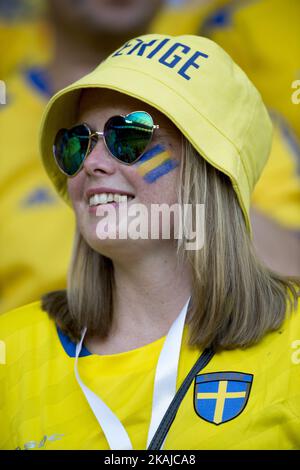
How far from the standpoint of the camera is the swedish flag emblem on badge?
2012 mm

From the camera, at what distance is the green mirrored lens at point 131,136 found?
213 centimetres

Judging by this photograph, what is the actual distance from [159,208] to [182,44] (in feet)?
1.70

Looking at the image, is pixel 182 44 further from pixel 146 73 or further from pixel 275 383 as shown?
pixel 275 383

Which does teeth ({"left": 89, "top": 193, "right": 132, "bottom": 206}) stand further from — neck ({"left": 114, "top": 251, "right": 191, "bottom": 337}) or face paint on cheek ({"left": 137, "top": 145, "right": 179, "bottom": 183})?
neck ({"left": 114, "top": 251, "right": 191, "bottom": 337})

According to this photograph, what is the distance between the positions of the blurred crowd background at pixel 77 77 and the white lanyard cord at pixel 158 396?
1328mm

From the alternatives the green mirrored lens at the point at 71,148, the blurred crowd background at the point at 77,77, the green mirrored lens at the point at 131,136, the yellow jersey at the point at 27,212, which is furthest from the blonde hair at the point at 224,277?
the yellow jersey at the point at 27,212

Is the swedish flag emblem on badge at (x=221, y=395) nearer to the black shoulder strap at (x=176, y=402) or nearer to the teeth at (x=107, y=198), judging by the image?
the black shoulder strap at (x=176, y=402)

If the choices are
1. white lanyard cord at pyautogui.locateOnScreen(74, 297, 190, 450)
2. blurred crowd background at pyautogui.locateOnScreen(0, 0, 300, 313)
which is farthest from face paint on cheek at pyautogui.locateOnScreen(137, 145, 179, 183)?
blurred crowd background at pyautogui.locateOnScreen(0, 0, 300, 313)

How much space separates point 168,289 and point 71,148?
20.2 inches

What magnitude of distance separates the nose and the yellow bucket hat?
18 centimetres

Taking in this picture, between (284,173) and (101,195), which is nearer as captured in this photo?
(101,195)

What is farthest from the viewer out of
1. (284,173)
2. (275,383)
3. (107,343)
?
(284,173)

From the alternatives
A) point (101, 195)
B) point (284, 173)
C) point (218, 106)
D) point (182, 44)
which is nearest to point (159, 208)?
point (101, 195)

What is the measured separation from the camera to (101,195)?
218cm
